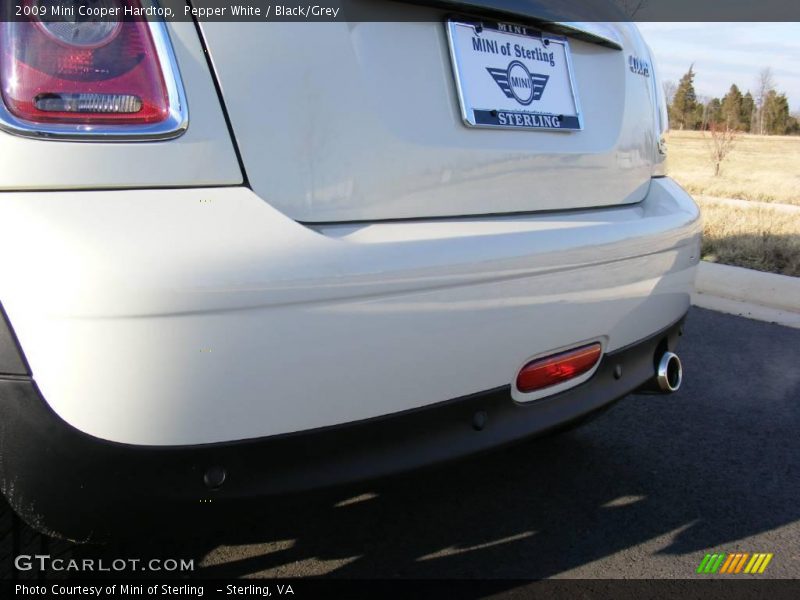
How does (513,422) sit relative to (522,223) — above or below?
below

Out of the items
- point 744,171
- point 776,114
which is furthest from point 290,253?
point 776,114

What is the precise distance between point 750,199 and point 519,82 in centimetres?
1205

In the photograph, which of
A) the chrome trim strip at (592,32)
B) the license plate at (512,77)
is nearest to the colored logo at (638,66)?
the chrome trim strip at (592,32)

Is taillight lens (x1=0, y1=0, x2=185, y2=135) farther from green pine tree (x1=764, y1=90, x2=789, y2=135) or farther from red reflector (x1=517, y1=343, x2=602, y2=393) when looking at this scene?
green pine tree (x1=764, y1=90, x2=789, y2=135)

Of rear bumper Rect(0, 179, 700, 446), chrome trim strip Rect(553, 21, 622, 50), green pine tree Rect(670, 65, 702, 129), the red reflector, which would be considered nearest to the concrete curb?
chrome trim strip Rect(553, 21, 622, 50)

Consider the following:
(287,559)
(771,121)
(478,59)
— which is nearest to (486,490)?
(287,559)

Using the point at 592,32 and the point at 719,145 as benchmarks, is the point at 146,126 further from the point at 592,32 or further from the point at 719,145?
the point at 719,145

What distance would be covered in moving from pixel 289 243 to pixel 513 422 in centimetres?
64

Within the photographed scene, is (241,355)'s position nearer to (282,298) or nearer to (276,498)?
(282,298)

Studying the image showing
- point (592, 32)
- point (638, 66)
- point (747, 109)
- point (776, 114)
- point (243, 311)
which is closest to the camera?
point (243, 311)

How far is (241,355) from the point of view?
1.23 metres

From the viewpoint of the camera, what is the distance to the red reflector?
1.63 m

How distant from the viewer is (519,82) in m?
1.74

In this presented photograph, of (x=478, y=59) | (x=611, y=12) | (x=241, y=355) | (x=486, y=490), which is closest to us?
(x=241, y=355)
